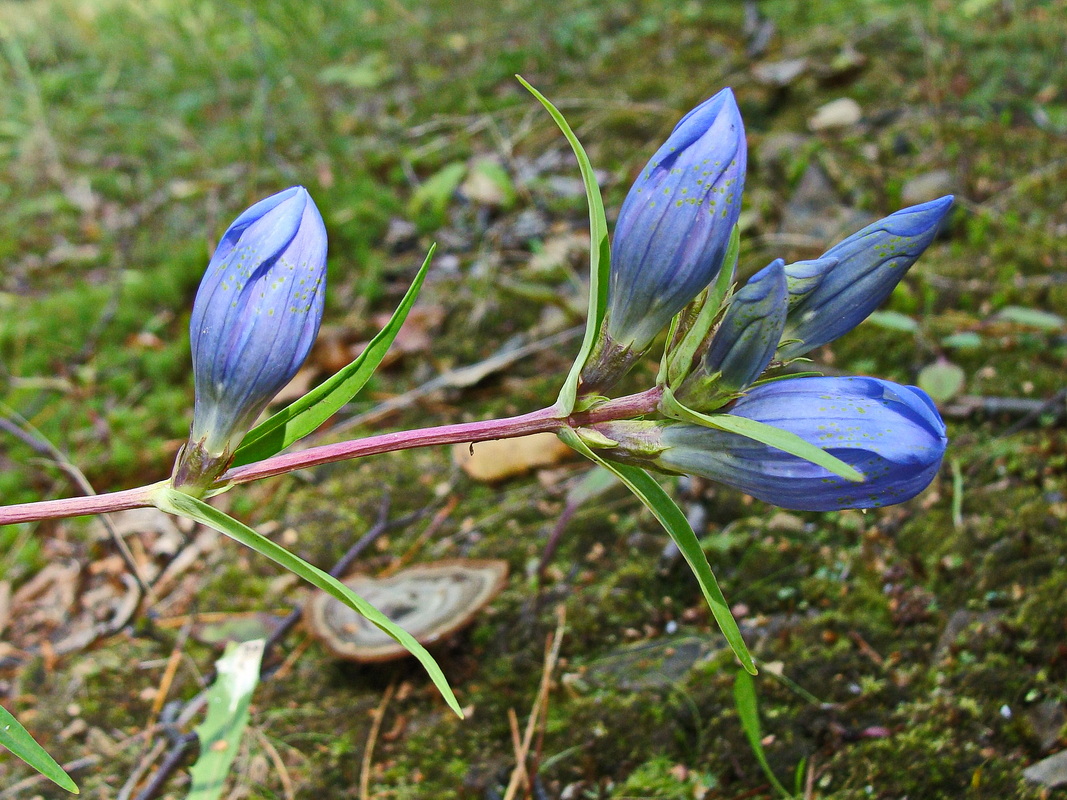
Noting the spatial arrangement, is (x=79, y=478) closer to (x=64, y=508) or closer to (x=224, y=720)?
(x=224, y=720)

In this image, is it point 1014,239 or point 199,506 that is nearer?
point 199,506

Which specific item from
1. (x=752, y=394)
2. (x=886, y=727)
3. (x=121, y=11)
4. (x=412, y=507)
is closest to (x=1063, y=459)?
(x=886, y=727)

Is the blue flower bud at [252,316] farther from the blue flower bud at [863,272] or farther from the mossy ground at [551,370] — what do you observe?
the mossy ground at [551,370]

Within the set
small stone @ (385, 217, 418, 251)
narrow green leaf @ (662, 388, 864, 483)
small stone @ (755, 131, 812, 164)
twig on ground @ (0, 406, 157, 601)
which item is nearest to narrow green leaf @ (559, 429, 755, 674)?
narrow green leaf @ (662, 388, 864, 483)

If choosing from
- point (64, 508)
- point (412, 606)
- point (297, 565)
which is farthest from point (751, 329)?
point (412, 606)

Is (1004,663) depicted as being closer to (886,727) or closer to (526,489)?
(886,727)
